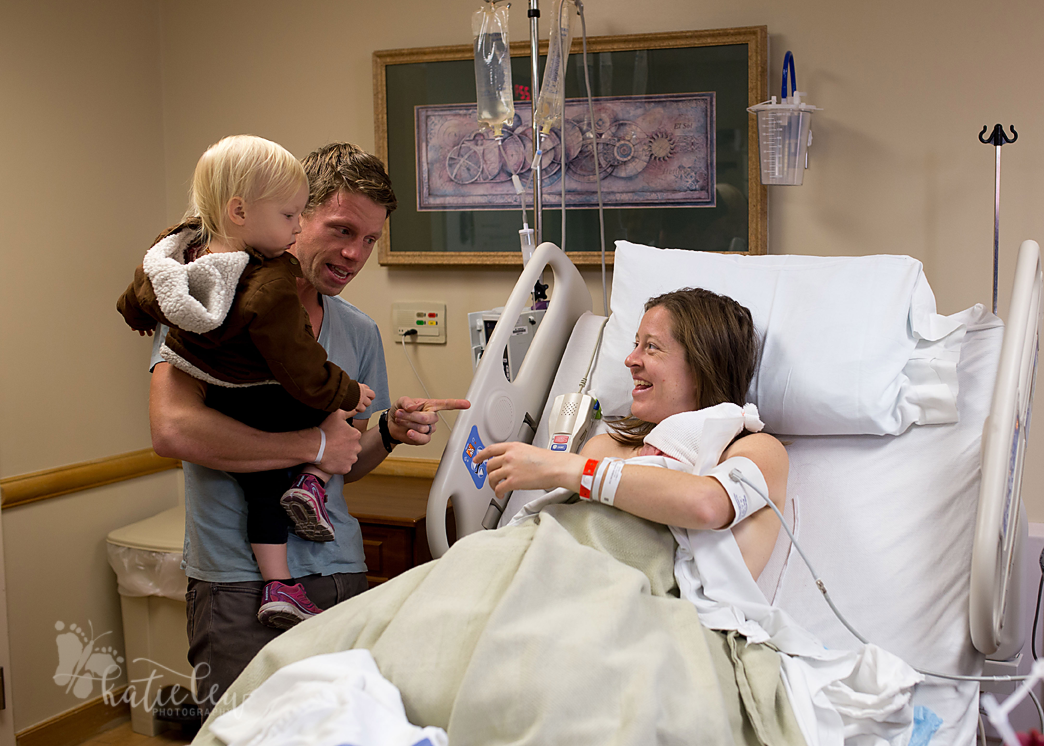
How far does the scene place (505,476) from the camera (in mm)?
1410

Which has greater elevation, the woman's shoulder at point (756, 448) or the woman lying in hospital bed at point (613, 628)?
the woman's shoulder at point (756, 448)

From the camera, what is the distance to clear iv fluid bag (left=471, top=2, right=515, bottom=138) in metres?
2.11

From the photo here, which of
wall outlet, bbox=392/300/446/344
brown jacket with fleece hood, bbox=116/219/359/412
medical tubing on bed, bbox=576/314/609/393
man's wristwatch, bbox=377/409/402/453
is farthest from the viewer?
wall outlet, bbox=392/300/446/344

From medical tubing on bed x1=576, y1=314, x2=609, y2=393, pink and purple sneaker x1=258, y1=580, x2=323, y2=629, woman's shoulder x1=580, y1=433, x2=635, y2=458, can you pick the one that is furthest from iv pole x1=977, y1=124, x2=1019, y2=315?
pink and purple sneaker x1=258, y1=580, x2=323, y2=629

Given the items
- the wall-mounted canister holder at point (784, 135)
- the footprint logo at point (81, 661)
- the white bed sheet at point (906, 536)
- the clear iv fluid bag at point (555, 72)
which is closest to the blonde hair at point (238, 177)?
the clear iv fluid bag at point (555, 72)

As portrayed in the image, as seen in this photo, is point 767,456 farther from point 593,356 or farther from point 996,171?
point 996,171

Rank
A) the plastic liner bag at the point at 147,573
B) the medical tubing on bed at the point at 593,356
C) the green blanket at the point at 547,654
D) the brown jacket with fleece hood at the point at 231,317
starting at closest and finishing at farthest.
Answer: the green blanket at the point at 547,654 < the brown jacket with fleece hood at the point at 231,317 < the medical tubing on bed at the point at 593,356 < the plastic liner bag at the point at 147,573

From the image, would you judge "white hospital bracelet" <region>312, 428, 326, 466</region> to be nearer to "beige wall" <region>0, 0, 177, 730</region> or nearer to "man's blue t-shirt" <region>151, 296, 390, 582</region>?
"man's blue t-shirt" <region>151, 296, 390, 582</region>

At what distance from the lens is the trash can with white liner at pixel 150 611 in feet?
8.11

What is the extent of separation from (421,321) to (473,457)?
1.13 metres

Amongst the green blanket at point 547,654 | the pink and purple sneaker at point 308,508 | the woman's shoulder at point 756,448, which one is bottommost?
the green blanket at point 547,654

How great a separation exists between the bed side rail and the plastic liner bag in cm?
120

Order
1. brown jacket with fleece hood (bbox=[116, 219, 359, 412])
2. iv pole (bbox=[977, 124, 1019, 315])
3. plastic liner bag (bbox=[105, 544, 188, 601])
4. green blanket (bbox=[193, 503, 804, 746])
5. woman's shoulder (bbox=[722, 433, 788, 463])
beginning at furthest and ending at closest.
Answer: plastic liner bag (bbox=[105, 544, 188, 601])
iv pole (bbox=[977, 124, 1019, 315])
woman's shoulder (bbox=[722, 433, 788, 463])
brown jacket with fleece hood (bbox=[116, 219, 359, 412])
green blanket (bbox=[193, 503, 804, 746])

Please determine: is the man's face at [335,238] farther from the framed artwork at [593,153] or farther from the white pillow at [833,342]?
the framed artwork at [593,153]
